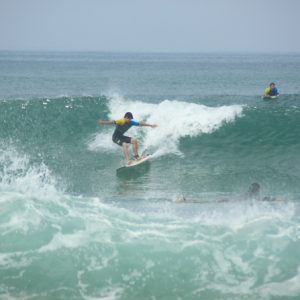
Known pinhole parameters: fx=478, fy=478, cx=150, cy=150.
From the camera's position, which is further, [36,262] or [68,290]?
[36,262]

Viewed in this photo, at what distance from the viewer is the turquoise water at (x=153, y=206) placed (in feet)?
24.6

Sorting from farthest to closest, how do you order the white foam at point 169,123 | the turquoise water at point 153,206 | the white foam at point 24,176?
1. the white foam at point 169,123
2. the white foam at point 24,176
3. the turquoise water at point 153,206

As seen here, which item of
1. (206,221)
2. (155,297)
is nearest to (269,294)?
(155,297)

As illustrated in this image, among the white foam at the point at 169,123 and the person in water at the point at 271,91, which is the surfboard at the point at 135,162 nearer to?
the white foam at the point at 169,123

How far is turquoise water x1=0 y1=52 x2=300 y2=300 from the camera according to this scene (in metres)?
7.49

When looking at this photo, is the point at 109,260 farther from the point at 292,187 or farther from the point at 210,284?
the point at 292,187

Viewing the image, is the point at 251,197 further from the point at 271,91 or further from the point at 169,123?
the point at 271,91

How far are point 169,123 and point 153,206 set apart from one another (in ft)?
27.3

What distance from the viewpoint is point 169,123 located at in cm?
1880

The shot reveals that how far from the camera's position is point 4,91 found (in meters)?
36.7

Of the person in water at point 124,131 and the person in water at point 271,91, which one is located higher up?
the person in water at point 271,91

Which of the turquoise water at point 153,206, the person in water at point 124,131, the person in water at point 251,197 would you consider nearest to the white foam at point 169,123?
the turquoise water at point 153,206

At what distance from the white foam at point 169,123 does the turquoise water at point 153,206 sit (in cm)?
6

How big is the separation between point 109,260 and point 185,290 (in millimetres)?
1465
